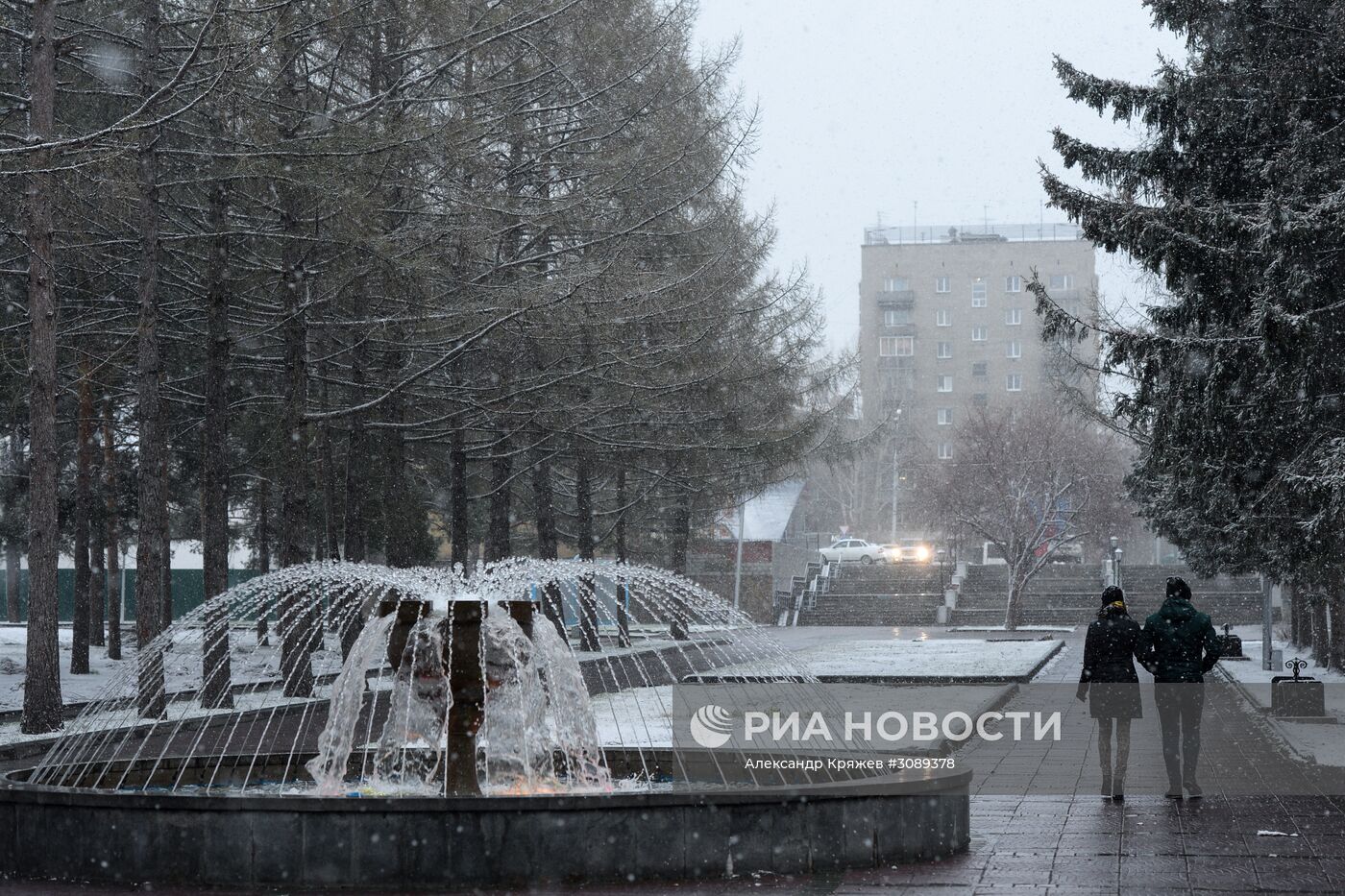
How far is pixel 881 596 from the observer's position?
65812 mm

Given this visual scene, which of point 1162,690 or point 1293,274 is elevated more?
point 1293,274

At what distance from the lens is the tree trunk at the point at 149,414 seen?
18.8m

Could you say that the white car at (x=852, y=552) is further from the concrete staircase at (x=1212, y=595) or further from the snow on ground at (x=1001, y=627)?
the snow on ground at (x=1001, y=627)

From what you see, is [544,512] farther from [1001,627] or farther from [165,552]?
[1001,627]

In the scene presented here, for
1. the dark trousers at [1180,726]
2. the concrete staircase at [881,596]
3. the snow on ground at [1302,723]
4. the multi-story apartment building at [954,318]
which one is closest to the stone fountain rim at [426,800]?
the dark trousers at [1180,726]

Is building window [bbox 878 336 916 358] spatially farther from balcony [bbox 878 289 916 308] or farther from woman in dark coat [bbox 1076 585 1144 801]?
woman in dark coat [bbox 1076 585 1144 801]

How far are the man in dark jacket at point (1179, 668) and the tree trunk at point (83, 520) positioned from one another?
49.6 feet

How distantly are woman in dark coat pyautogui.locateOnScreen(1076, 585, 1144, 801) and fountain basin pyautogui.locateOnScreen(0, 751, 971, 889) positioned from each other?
12.5ft

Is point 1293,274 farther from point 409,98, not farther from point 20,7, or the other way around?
point 20,7

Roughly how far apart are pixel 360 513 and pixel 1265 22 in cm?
1529

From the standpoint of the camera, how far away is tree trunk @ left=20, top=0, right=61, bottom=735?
16656mm

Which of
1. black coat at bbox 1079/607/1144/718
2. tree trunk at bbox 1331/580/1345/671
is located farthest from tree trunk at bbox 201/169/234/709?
tree trunk at bbox 1331/580/1345/671

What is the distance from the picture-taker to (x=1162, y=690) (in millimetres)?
12320

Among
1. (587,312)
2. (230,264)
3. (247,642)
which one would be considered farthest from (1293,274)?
(247,642)
